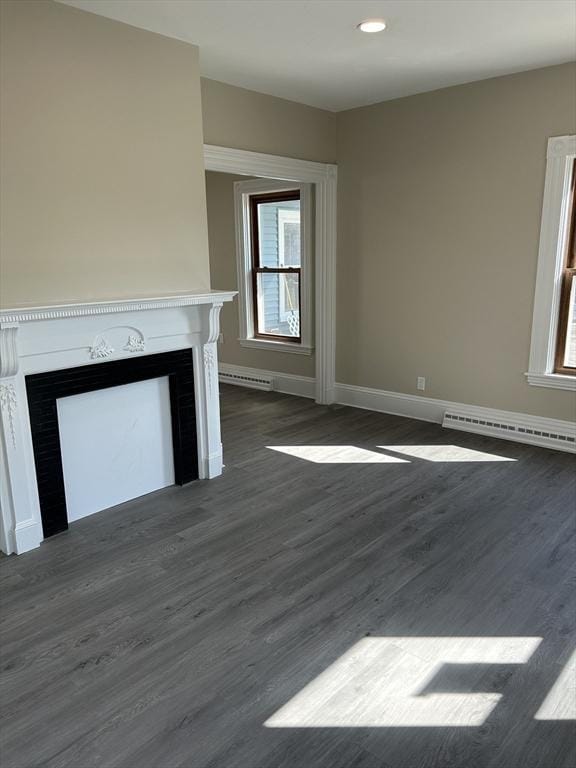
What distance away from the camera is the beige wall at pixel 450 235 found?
4.26 meters

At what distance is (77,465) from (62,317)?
91 centimetres

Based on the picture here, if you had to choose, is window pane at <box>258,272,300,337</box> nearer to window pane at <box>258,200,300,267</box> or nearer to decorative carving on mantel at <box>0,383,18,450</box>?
window pane at <box>258,200,300,267</box>

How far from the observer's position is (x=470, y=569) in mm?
2785

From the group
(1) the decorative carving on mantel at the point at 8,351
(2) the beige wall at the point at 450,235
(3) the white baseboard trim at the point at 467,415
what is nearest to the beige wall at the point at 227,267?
(3) the white baseboard trim at the point at 467,415

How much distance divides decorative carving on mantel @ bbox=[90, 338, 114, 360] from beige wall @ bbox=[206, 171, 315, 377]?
3.14 metres

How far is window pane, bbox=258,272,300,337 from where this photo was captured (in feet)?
20.6

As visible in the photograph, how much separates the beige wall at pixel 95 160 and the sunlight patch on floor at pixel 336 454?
154 centimetres

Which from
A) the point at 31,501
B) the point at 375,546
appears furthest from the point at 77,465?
the point at 375,546

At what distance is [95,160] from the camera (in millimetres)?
3115

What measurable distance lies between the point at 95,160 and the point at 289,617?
8.44 ft

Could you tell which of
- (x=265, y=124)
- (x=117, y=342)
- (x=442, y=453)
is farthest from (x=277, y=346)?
(x=117, y=342)

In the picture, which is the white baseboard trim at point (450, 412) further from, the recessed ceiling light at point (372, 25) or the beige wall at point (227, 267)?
the recessed ceiling light at point (372, 25)

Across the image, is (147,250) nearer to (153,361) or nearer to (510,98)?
(153,361)

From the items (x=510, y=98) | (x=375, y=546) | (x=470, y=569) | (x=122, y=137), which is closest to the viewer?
(x=470, y=569)
